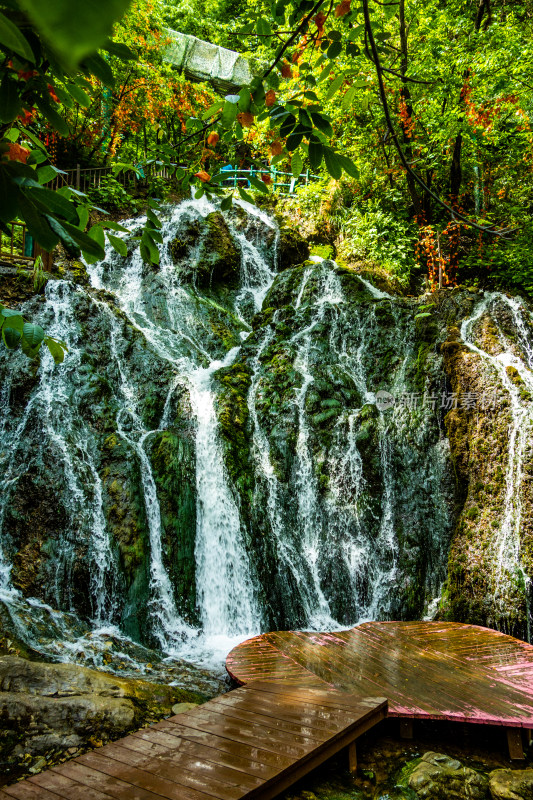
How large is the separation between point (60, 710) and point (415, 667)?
2.99 metres

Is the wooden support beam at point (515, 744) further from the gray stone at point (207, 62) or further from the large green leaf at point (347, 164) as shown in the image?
the gray stone at point (207, 62)

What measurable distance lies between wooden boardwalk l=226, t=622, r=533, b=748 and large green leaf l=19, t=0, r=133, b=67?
14.8 feet

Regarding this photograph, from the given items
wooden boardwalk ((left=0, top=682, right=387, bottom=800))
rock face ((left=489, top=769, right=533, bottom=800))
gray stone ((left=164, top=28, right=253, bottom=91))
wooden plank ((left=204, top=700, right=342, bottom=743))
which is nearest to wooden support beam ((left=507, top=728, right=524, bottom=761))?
rock face ((left=489, top=769, right=533, bottom=800))

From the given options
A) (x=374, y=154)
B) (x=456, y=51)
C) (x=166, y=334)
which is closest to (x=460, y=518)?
(x=166, y=334)

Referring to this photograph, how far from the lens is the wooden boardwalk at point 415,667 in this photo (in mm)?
3998

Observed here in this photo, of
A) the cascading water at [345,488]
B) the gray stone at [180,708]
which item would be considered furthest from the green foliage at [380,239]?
the gray stone at [180,708]

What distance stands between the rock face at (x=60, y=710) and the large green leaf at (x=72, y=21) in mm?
4102

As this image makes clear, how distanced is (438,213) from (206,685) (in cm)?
1263

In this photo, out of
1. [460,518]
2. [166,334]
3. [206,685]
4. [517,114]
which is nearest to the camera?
[206,685]

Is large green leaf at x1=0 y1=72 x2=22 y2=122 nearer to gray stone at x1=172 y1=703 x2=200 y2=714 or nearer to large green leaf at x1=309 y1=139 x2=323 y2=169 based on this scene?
large green leaf at x1=309 y1=139 x2=323 y2=169

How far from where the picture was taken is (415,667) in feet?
15.3

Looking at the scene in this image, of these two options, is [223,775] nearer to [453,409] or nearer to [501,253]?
[453,409]

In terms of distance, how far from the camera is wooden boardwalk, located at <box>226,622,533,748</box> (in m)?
4.00

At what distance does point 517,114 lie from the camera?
10.3 m
